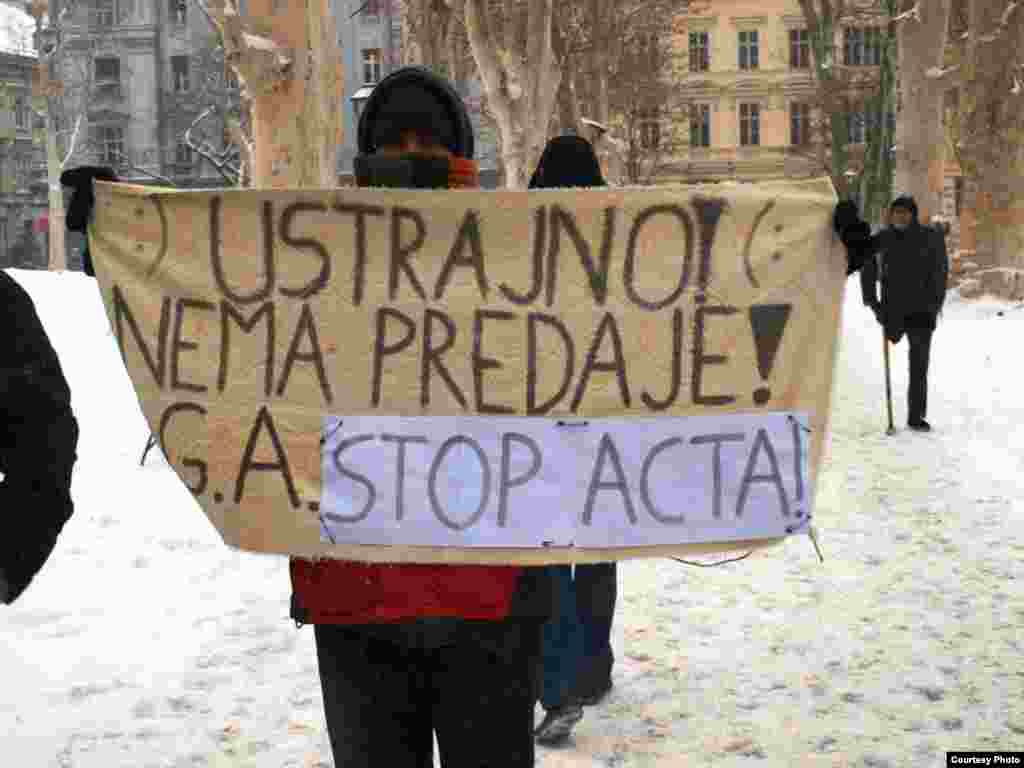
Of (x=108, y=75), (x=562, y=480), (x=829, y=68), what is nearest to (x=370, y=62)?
(x=108, y=75)

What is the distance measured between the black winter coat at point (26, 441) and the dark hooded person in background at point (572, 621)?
239cm

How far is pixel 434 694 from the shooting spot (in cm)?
289

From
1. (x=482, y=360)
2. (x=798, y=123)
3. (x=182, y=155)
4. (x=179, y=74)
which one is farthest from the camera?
(x=798, y=123)

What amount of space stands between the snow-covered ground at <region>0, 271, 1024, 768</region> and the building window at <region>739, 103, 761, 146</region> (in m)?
70.1

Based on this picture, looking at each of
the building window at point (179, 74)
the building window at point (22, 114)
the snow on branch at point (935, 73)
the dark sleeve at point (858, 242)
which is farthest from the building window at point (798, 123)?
the dark sleeve at point (858, 242)

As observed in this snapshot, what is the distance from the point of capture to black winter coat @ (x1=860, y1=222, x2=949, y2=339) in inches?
448

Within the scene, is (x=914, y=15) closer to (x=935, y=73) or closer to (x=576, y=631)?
(x=935, y=73)

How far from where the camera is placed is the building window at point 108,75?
239 feet

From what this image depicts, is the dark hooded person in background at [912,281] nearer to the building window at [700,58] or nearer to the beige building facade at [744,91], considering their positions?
the beige building facade at [744,91]

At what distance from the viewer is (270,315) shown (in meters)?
3.27

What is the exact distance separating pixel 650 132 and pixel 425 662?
2904 inches

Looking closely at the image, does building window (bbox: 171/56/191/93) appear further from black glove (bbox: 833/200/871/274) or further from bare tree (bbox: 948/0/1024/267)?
black glove (bbox: 833/200/871/274)

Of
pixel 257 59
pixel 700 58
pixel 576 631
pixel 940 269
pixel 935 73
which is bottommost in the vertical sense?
pixel 576 631

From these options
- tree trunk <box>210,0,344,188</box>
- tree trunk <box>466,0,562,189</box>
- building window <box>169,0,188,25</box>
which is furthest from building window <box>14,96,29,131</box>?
tree trunk <box>210,0,344,188</box>
